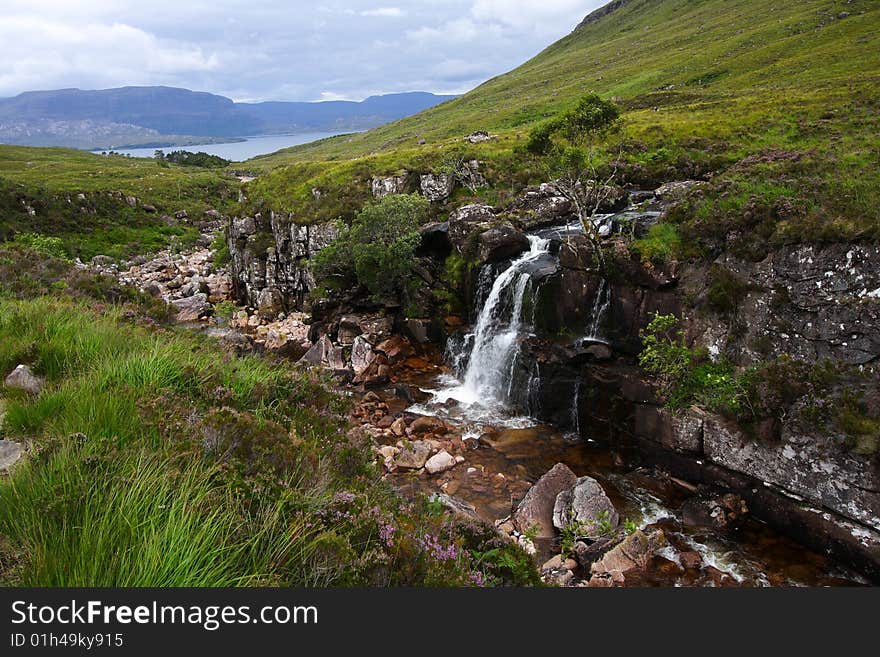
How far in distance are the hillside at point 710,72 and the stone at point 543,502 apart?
35760 mm

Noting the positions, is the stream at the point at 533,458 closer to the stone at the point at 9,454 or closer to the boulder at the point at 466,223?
the boulder at the point at 466,223

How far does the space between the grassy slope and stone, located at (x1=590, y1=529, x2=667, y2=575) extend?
6025 centimetres

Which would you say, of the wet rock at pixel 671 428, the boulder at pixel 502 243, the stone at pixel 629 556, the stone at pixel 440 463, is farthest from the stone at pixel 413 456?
the boulder at pixel 502 243

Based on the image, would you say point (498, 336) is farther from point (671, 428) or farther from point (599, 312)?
point (671, 428)

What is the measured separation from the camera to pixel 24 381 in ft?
21.4

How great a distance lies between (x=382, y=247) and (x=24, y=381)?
23671 millimetres

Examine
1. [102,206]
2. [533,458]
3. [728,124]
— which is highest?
[728,124]

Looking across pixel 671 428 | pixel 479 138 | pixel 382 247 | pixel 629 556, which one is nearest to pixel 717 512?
pixel 671 428

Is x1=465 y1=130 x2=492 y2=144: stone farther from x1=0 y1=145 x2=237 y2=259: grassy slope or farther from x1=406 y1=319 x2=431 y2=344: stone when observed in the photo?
x1=0 y1=145 x2=237 y2=259: grassy slope

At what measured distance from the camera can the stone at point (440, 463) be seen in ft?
59.6

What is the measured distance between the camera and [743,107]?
4834 cm

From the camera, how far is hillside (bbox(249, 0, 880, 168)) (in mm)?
44831

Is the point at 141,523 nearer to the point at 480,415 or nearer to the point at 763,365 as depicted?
A: the point at 763,365

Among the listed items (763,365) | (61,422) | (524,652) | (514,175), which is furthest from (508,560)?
(514,175)
